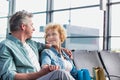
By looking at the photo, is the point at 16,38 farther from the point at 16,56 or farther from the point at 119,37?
the point at 119,37

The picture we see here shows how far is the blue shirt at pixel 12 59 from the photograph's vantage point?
185 centimetres

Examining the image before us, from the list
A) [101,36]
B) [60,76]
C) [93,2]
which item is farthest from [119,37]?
[60,76]

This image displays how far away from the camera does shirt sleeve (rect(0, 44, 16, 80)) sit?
1.83 meters

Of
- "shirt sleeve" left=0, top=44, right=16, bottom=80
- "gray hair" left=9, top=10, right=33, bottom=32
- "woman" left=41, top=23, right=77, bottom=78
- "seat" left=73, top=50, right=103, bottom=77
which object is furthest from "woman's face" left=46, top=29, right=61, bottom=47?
"seat" left=73, top=50, right=103, bottom=77

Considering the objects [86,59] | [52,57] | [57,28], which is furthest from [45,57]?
[86,59]

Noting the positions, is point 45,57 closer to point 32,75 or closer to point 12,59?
point 12,59

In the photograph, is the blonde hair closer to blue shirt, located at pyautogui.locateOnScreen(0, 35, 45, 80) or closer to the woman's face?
the woman's face

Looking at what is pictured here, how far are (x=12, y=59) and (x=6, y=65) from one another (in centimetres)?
9

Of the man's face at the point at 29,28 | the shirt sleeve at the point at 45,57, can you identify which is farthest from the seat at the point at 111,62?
the man's face at the point at 29,28

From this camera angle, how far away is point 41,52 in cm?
240

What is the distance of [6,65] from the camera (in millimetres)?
1866

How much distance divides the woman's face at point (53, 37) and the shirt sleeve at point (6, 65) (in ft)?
2.11

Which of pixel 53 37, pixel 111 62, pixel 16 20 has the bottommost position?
pixel 111 62

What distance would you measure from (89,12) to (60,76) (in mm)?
5266
